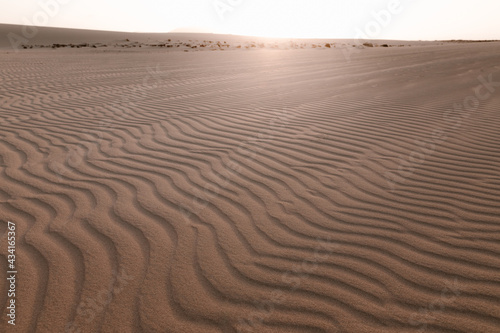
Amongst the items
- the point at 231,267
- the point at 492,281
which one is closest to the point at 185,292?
the point at 231,267

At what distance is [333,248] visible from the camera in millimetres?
2627

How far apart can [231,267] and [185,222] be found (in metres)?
0.68

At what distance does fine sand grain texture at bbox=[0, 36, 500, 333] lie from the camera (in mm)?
2088

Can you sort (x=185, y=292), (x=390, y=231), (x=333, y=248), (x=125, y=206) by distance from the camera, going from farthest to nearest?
(x=125, y=206) → (x=390, y=231) → (x=333, y=248) → (x=185, y=292)

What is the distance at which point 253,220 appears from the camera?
2980mm

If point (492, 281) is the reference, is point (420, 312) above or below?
below

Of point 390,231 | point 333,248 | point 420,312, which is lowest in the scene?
point 420,312

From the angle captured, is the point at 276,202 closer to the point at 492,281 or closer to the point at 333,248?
the point at 333,248

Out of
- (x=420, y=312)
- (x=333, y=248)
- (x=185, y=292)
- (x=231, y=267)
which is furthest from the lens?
(x=333, y=248)

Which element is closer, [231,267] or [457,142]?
[231,267]

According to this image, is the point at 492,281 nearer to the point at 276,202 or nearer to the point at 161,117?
the point at 276,202

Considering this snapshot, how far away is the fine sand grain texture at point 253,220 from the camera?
6.85ft

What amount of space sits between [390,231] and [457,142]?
2830 millimetres

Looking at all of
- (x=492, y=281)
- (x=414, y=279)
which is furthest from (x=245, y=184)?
(x=492, y=281)
